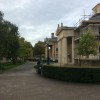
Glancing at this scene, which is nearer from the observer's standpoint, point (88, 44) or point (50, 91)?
point (50, 91)

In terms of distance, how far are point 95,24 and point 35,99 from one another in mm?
35339

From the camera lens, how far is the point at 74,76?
22625mm

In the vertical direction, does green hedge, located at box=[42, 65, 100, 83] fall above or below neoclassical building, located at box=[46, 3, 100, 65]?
below

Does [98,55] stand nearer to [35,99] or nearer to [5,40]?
[5,40]

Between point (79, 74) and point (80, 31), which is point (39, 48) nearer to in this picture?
point (80, 31)

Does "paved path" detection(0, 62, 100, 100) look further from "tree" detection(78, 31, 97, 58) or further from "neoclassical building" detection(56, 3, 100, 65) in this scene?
"neoclassical building" detection(56, 3, 100, 65)

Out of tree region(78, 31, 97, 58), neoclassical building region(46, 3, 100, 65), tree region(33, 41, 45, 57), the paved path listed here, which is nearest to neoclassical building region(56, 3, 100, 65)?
neoclassical building region(46, 3, 100, 65)

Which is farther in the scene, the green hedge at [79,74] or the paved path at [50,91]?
the green hedge at [79,74]

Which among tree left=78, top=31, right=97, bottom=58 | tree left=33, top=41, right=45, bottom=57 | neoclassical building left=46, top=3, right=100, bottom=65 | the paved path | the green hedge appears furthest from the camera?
tree left=33, top=41, right=45, bottom=57

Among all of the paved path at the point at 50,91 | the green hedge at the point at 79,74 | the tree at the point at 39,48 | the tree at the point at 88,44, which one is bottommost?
the paved path at the point at 50,91

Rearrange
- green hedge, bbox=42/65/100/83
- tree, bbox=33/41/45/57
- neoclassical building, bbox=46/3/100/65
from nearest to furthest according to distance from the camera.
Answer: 1. green hedge, bbox=42/65/100/83
2. neoclassical building, bbox=46/3/100/65
3. tree, bbox=33/41/45/57

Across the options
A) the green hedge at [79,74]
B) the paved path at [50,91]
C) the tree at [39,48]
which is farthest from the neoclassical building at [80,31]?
the tree at [39,48]

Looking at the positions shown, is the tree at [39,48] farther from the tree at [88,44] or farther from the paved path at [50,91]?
the paved path at [50,91]

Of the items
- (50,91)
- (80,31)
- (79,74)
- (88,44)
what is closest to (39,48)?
(80,31)
